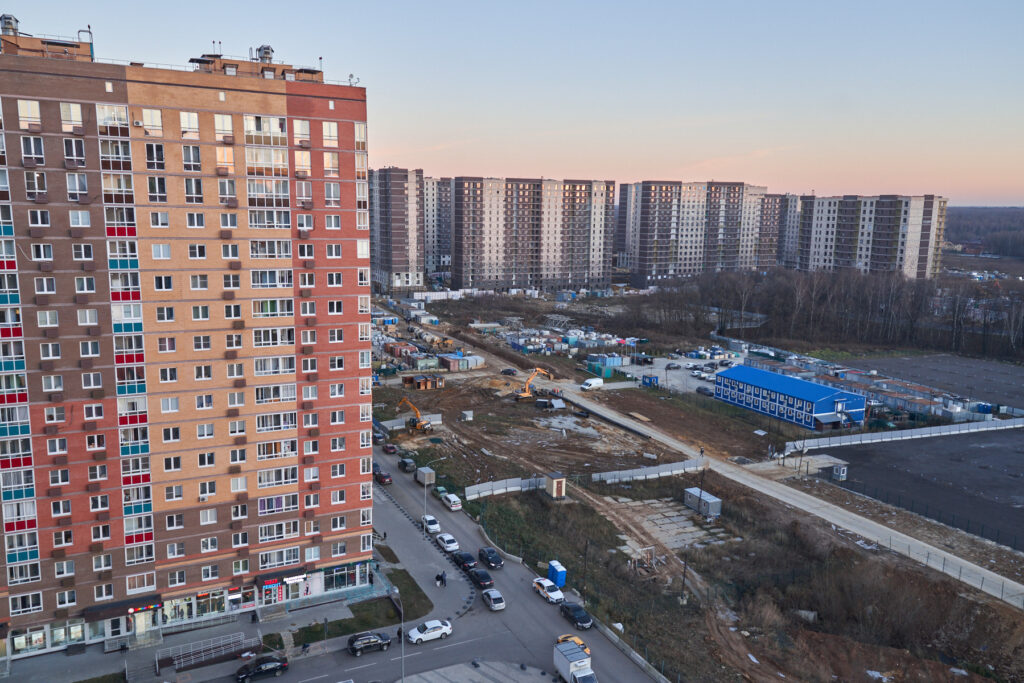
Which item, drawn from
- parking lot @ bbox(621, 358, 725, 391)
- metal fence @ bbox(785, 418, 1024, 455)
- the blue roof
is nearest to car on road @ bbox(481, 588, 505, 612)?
metal fence @ bbox(785, 418, 1024, 455)

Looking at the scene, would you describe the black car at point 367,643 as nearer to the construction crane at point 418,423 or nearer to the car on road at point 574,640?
the car on road at point 574,640

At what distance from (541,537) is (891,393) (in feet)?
180

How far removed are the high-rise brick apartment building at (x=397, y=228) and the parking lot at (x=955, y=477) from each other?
4836 inches

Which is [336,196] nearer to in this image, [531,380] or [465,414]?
[465,414]

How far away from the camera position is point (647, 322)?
128000 millimetres

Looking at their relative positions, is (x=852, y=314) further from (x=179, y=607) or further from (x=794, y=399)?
(x=179, y=607)

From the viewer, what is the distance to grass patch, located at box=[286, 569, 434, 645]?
32.4 metres

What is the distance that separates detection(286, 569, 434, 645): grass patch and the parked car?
10.0 m

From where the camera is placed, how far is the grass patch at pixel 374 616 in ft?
106

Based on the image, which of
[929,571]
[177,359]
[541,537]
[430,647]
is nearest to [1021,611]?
[929,571]

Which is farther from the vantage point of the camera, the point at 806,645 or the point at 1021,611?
the point at 1021,611

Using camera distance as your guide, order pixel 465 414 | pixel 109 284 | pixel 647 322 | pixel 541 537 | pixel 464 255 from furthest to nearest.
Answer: pixel 464 255 → pixel 647 322 → pixel 465 414 → pixel 541 537 → pixel 109 284

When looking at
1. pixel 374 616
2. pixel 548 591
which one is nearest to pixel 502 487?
pixel 548 591

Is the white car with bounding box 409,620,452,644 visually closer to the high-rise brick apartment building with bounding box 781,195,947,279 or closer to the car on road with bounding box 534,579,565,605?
the car on road with bounding box 534,579,565,605
